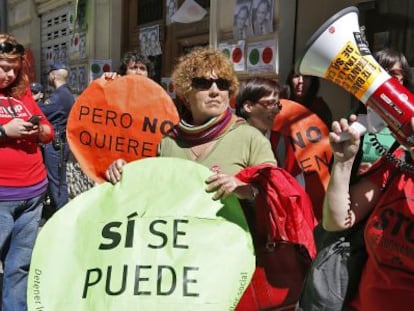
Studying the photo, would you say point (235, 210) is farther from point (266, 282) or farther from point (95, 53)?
point (95, 53)

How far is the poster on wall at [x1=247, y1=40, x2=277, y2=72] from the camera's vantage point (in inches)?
220

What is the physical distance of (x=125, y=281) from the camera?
2.21m

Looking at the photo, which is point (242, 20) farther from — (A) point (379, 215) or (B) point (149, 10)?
(A) point (379, 215)

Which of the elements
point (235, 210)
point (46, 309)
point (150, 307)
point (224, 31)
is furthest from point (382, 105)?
point (224, 31)

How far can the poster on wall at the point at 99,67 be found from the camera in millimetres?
8719

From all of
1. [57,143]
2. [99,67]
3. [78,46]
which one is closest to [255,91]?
[57,143]

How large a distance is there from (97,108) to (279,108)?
36.8 inches

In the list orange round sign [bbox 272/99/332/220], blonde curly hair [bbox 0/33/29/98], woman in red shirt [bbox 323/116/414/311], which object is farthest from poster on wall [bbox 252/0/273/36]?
woman in red shirt [bbox 323/116/414/311]

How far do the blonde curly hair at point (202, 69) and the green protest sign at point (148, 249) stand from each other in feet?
1.12

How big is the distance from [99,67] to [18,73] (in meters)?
5.41

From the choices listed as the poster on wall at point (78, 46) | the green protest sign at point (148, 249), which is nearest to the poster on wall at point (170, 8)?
the poster on wall at point (78, 46)

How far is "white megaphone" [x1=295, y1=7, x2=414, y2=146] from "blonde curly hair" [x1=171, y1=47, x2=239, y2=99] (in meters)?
0.62

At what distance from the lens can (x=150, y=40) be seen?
8031mm

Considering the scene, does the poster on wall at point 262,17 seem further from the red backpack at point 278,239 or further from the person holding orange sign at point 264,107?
the red backpack at point 278,239
